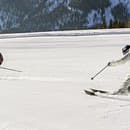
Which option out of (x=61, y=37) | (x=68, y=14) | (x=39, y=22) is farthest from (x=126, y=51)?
(x=39, y=22)

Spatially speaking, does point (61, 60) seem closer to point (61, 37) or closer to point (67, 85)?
point (67, 85)

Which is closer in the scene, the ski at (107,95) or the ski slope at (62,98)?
the ski slope at (62,98)

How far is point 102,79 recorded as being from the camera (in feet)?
33.6

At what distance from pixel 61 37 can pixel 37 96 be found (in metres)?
18.2

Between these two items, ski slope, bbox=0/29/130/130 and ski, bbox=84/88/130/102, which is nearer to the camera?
ski slope, bbox=0/29/130/130

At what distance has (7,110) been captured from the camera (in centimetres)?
637

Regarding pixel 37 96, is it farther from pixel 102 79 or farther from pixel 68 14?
pixel 68 14

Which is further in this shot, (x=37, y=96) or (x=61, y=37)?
(x=61, y=37)

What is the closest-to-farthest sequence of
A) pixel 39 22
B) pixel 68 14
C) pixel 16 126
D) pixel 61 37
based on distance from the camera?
pixel 16 126 < pixel 61 37 < pixel 68 14 < pixel 39 22

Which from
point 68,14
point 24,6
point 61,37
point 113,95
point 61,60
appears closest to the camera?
point 113,95

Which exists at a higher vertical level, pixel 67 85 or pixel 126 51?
pixel 126 51

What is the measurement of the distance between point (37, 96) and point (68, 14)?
153 meters

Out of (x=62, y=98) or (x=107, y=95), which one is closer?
(x=62, y=98)

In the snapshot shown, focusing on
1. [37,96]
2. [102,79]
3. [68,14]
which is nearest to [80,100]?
[37,96]
